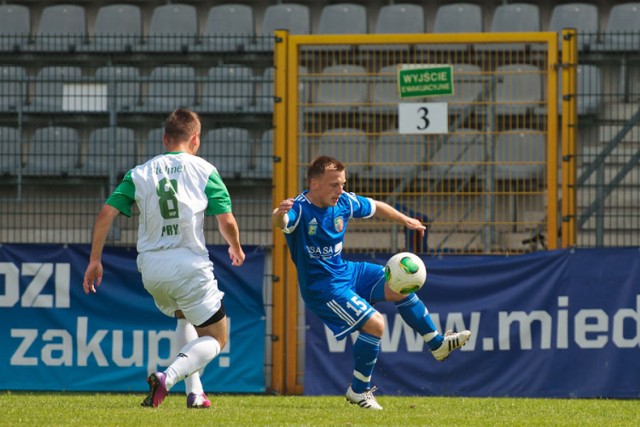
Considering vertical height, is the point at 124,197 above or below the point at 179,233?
above

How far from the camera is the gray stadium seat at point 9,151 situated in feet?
35.8

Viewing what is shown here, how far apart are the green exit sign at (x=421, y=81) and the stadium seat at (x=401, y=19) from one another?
277 inches

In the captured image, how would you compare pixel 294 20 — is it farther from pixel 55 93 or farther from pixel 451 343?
pixel 451 343

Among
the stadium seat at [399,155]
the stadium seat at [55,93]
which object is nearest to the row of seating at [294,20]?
the stadium seat at [55,93]

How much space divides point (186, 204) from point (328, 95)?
3720 millimetres

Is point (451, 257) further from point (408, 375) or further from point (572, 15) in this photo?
point (572, 15)

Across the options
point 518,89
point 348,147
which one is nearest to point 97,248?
point 348,147

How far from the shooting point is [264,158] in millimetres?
11117

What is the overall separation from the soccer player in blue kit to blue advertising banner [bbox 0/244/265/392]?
221 centimetres

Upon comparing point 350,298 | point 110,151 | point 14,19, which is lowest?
point 350,298

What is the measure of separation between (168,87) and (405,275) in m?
4.20

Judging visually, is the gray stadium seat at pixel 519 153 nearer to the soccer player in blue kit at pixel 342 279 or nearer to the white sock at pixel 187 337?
the soccer player in blue kit at pixel 342 279

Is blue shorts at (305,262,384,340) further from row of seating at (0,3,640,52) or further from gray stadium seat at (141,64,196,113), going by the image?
row of seating at (0,3,640,52)

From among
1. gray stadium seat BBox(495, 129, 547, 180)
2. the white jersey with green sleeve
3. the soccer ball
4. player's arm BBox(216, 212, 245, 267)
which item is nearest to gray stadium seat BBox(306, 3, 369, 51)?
gray stadium seat BBox(495, 129, 547, 180)
